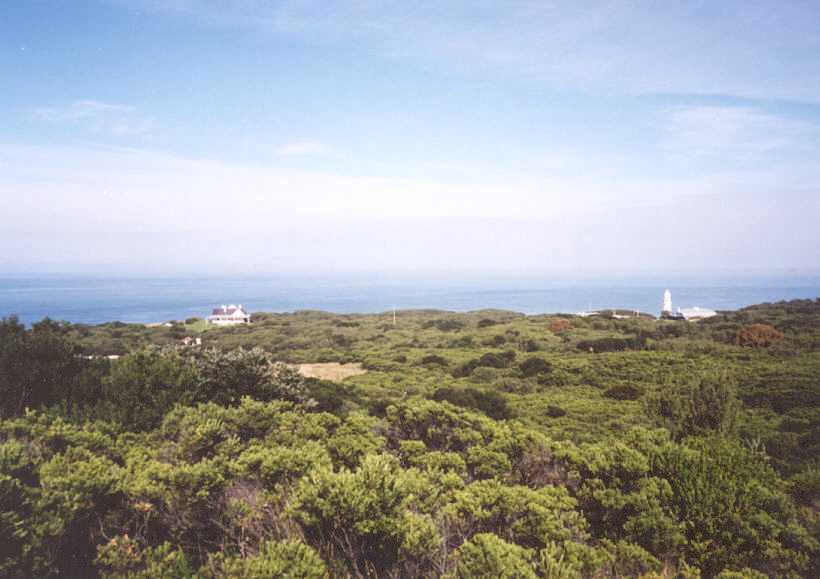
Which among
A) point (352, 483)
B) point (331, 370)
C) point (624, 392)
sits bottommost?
point (331, 370)

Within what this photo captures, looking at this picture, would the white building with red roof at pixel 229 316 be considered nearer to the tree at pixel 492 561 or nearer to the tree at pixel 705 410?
the tree at pixel 705 410

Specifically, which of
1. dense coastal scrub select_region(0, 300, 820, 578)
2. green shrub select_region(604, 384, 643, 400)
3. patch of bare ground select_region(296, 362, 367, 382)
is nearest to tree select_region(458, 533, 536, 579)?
dense coastal scrub select_region(0, 300, 820, 578)

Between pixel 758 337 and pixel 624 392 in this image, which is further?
pixel 758 337

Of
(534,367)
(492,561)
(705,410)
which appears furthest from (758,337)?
(492,561)

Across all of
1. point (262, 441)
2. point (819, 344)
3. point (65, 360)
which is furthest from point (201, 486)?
point (819, 344)

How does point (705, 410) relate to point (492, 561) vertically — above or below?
below

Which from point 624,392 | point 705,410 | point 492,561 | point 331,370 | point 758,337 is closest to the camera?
point 492,561

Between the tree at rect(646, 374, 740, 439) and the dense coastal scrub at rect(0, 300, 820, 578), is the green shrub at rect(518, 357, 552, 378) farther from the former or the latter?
the tree at rect(646, 374, 740, 439)

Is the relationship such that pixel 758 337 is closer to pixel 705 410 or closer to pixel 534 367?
pixel 534 367
